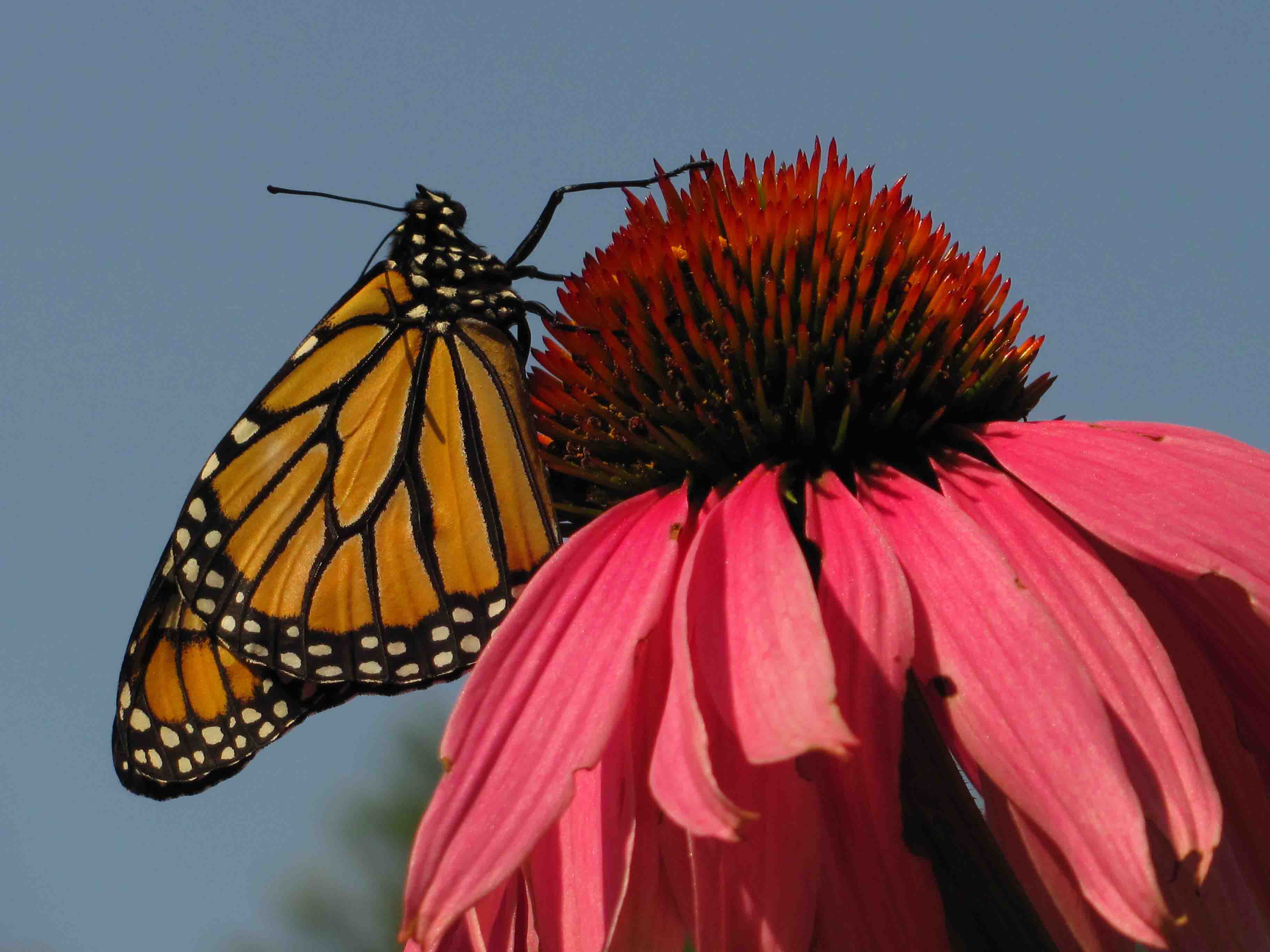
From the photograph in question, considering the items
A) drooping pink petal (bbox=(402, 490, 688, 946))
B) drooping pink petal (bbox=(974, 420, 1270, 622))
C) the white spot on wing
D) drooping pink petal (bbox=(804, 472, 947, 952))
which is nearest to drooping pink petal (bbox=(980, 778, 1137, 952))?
drooping pink petal (bbox=(804, 472, 947, 952))

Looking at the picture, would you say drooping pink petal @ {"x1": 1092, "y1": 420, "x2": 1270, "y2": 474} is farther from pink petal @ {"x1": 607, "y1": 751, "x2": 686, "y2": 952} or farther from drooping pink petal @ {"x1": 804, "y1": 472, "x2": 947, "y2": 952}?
pink petal @ {"x1": 607, "y1": 751, "x2": 686, "y2": 952}

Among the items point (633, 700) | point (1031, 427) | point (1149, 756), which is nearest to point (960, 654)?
point (1149, 756)

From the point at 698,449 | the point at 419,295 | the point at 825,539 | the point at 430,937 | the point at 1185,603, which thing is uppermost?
the point at 419,295

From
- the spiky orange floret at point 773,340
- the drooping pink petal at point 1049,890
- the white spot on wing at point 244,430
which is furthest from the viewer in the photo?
the white spot on wing at point 244,430

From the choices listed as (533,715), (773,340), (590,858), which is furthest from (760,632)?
(773,340)

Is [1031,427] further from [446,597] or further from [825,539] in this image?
[446,597]

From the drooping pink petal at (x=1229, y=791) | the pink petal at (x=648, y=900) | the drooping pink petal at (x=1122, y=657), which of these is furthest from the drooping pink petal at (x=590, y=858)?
the drooping pink petal at (x=1229, y=791)

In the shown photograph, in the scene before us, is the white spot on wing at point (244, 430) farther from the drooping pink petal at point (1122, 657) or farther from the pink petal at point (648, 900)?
the drooping pink petal at point (1122, 657)
